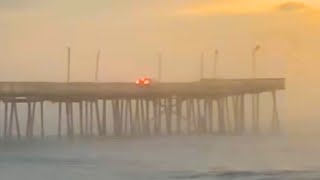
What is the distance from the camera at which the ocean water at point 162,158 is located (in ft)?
99.6

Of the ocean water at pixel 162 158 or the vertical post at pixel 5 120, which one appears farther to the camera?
the vertical post at pixel 5 120

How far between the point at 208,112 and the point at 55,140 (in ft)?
24.7

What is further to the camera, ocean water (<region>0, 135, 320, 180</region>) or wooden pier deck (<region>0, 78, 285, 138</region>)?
wooden pier deck (<region>0, 78, 285, 138</region>)

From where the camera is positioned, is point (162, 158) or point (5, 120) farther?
point (5, 120)

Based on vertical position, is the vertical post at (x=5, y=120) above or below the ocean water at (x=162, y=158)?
above

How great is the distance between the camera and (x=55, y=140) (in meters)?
53.1

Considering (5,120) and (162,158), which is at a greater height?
(5,120)

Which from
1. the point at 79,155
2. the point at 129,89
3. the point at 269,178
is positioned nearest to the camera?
the point at 269,178

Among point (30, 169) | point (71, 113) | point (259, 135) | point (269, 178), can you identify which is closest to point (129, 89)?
point (71, 113)

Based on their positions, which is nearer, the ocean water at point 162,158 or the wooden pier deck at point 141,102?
the ocean water at point 162,158

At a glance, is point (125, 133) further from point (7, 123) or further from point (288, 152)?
point (288, 152)

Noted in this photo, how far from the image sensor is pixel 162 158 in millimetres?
39094

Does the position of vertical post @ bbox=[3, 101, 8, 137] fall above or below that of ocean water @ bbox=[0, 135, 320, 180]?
above

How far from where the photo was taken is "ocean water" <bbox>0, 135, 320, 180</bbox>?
30.3 metres
